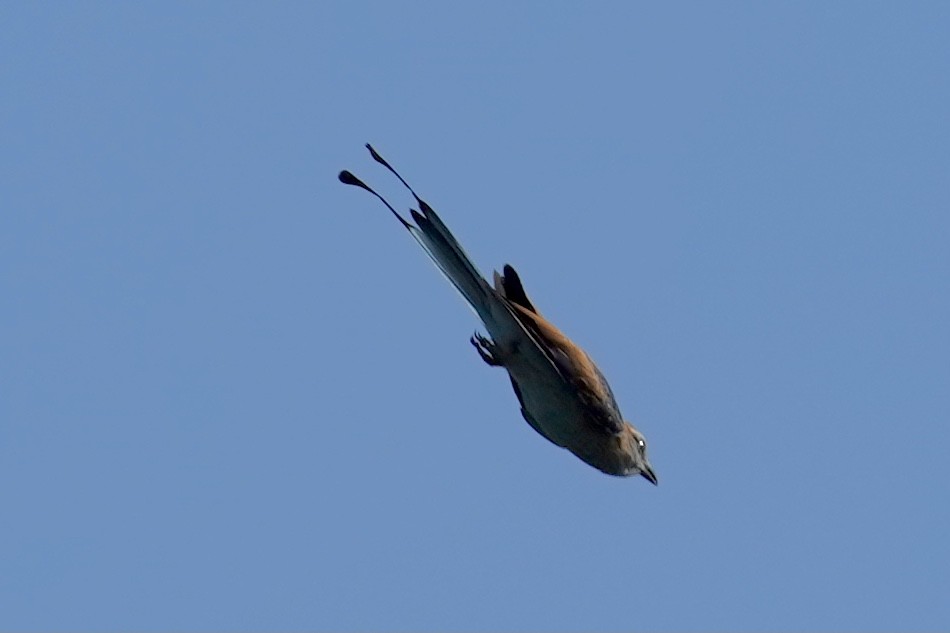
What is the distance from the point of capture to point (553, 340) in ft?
52.2

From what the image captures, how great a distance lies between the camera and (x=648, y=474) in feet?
56.0

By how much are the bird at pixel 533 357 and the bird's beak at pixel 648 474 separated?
69 cm

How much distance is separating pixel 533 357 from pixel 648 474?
1.97 meters

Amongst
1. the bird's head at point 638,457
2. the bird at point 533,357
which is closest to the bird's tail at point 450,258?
the bird at point 533,357

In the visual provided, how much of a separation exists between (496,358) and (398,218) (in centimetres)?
142

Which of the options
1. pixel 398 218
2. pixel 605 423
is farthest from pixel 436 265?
pixel 605 423

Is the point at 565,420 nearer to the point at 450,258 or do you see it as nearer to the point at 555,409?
the point at 555,409

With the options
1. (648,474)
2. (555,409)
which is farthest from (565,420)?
(648,474)

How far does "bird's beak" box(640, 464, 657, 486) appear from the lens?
1702 centimetres

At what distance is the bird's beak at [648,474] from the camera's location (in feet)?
55.8

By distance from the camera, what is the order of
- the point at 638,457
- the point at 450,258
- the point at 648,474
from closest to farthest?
the point at 450,258 < the point at 638,457 < the point at 648,474

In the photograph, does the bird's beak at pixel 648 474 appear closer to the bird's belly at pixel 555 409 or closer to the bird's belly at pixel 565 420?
the bird's belly at pixel 565 420

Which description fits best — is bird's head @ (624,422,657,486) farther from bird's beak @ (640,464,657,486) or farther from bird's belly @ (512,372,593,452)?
bird's belly @ (512,372,593,452)

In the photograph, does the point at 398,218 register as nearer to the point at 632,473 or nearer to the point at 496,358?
the point at 496,358
